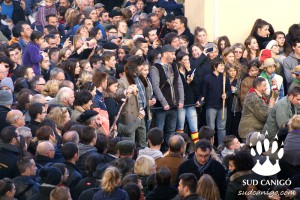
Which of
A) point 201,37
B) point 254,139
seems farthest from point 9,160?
point 201,37

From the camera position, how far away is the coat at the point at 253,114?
62.7 ft

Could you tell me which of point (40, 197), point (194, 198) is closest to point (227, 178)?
point (194, 198)

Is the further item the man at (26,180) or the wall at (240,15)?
the wall at (240,15)

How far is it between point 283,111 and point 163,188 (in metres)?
4.86

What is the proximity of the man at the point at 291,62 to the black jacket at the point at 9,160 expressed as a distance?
7018 millimetres

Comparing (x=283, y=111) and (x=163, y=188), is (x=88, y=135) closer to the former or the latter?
(x=163, y=188)

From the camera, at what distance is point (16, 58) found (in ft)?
65.6

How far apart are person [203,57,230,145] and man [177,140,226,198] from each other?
544 cm

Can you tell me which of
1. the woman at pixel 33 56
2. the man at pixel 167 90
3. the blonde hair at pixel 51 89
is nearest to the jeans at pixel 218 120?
the man at pixel 167 90

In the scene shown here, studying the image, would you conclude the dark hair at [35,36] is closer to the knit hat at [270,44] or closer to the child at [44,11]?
the child at [44,11]

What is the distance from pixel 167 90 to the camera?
65.8 feet

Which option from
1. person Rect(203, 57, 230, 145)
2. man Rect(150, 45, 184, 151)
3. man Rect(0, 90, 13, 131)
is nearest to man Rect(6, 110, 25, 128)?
man Rect(0, 90, 13, 131)

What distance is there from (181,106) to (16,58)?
2922mm

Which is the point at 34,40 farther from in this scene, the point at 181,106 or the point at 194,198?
the point at 194,198
